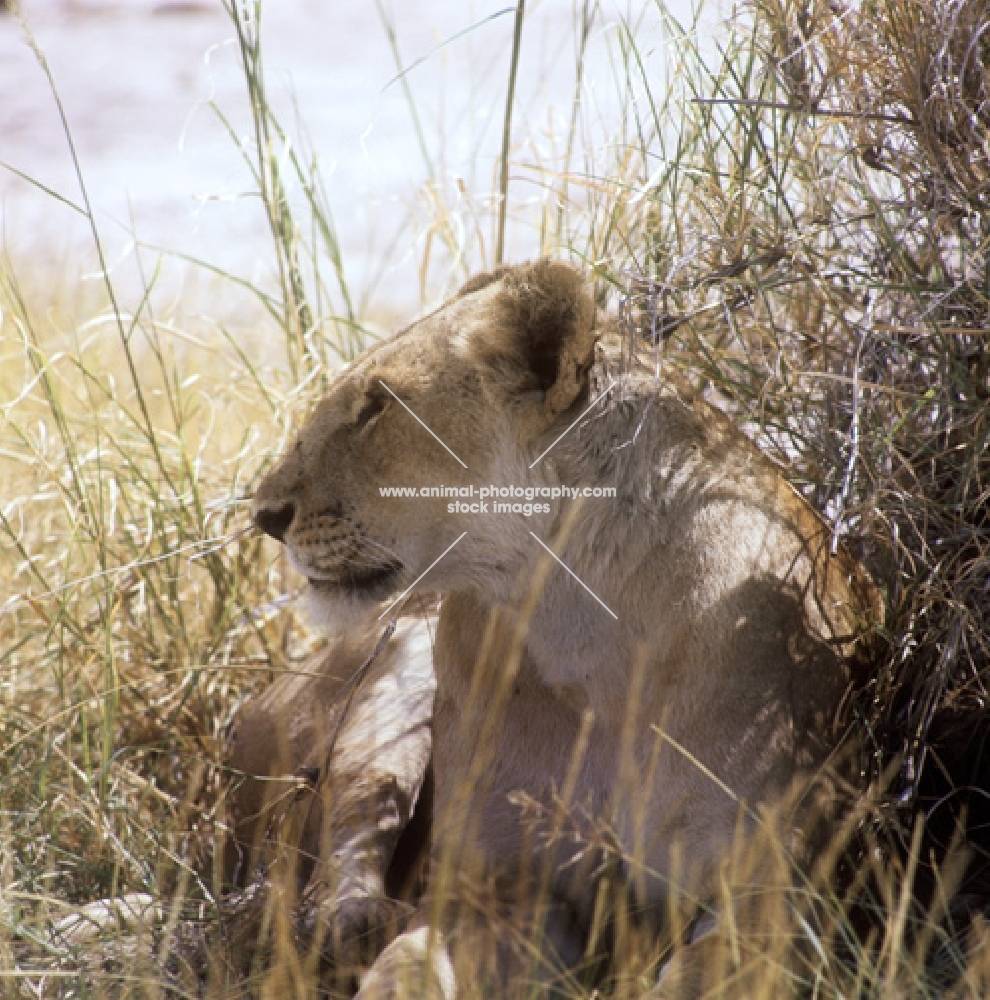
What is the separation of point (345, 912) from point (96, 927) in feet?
1.39

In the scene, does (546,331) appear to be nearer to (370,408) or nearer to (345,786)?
(370,408)

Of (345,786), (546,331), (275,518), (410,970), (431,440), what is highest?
(546,331)

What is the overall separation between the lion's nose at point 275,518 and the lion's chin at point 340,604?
107 millimetres

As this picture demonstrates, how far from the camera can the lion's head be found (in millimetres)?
2387

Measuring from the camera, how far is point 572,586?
2418mm

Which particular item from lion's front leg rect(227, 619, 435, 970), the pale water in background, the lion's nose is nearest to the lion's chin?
the lion's nose

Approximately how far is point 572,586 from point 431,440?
32 centimetres

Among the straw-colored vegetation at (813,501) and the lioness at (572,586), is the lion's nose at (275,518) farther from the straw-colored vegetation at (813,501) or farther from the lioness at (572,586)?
the straw-colored vegetation at (813,501)

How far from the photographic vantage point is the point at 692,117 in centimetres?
314

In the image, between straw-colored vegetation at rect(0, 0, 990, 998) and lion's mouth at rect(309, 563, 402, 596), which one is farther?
lion's mouth at rect(309, 563, 402, 596)

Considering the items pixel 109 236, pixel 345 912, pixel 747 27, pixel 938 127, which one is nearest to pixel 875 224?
pixel 938 127

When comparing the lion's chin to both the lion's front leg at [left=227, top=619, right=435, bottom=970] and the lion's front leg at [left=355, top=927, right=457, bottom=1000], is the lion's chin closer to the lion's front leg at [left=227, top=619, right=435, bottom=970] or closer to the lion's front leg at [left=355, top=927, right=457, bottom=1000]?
the lion's front leg at [left=227, top=619, right=435, bottom=970]

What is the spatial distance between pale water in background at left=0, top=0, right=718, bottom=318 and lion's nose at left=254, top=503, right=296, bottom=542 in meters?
1.05

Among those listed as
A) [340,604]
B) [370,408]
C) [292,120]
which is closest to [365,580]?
[340,604]
